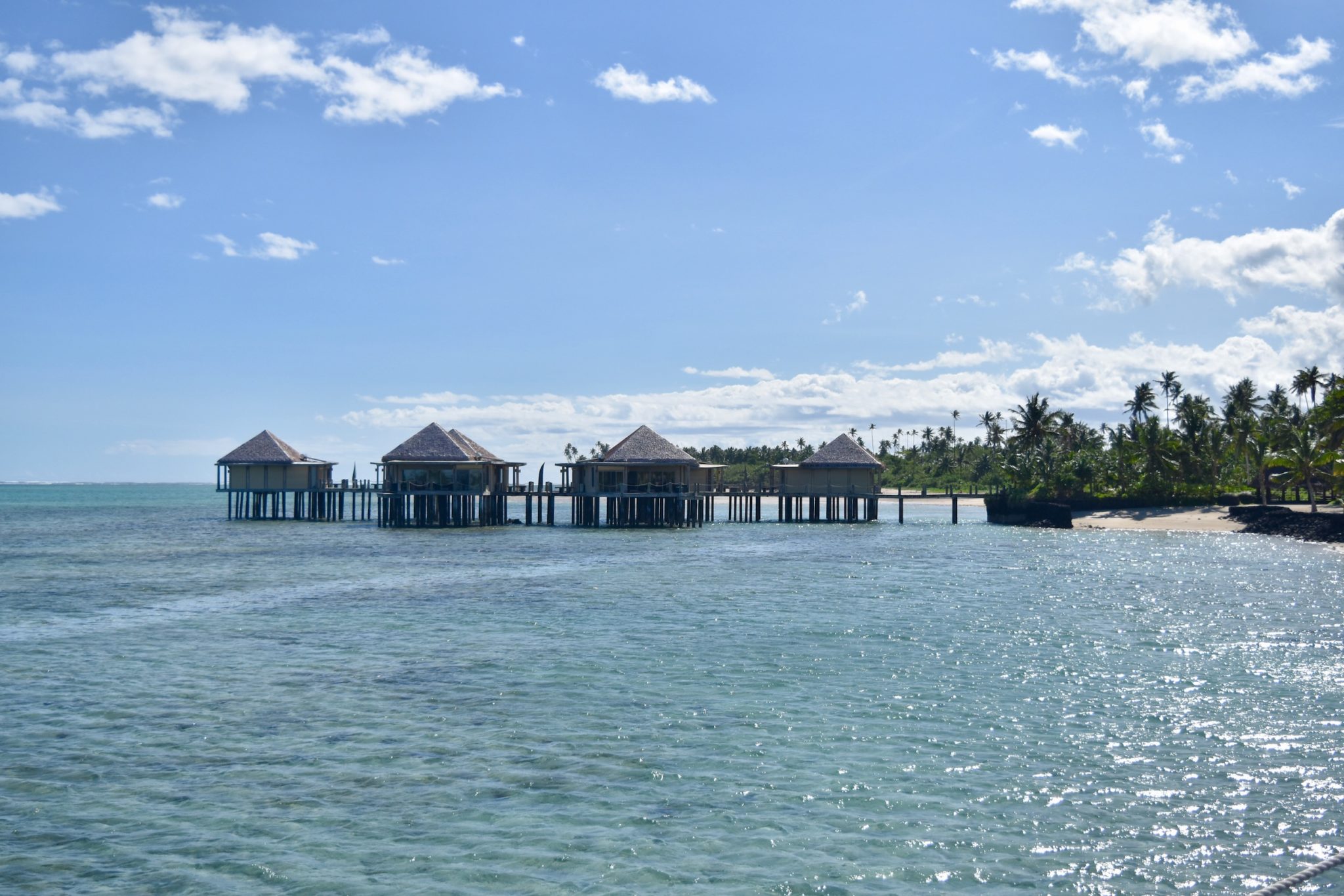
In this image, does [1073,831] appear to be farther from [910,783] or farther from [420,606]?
[420,606]

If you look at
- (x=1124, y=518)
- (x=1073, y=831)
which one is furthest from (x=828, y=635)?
(x=1124, y=518)

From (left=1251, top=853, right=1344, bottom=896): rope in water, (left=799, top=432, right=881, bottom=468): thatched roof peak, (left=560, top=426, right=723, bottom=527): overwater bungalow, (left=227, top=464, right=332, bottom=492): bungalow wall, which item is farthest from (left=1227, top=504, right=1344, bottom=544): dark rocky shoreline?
(left=227, top=464, right=332, bottom=492): bungalow wall

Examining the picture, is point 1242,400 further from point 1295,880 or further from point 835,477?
point 1295,880

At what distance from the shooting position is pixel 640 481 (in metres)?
58.1

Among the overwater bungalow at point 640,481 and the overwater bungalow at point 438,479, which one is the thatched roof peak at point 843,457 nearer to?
the overwater bungalow at point 640,481

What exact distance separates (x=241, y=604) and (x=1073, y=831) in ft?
72.5

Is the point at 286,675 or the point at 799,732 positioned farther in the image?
the point at 286,675

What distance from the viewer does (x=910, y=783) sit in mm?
11062

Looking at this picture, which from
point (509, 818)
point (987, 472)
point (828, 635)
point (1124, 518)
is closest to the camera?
point (509, 818)

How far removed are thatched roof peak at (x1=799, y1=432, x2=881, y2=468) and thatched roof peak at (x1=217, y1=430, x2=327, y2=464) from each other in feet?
103

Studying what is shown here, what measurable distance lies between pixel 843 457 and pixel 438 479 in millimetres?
24537

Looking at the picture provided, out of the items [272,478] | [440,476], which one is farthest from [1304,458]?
[272,478]

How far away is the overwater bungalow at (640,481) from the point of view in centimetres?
5672

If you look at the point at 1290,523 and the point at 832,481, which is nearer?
the point at 1290,523
